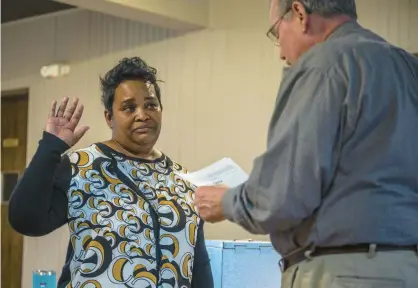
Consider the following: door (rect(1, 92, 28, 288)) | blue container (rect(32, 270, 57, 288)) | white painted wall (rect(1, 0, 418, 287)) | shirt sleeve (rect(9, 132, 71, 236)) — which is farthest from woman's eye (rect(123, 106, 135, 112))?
door (rect(1, 92, 28, 288))

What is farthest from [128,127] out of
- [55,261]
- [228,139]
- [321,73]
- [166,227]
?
[55,261]

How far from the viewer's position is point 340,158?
134 centimetres

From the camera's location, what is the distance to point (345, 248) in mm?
1336

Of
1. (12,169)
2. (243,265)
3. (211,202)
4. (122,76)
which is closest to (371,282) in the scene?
(211,202)

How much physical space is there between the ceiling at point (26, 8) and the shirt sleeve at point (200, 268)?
142 inches

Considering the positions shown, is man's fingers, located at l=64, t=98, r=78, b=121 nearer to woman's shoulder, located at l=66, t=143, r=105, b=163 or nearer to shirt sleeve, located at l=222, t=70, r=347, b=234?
woman's shoulder, located at l=66, t=143, r=105, b=163

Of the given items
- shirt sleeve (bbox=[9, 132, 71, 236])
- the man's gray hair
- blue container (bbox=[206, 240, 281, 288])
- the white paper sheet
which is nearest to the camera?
the man's gray hair

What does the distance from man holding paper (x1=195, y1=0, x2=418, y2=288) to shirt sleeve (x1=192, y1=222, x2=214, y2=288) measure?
28.8 inches

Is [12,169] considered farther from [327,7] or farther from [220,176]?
[327,7]

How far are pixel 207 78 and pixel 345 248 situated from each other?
130 inches

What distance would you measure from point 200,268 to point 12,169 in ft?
13.4

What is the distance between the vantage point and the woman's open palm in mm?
1961

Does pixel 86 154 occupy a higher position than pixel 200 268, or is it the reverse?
pixel 86 154

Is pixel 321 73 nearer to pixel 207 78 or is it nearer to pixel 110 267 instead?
pixel 110 267
